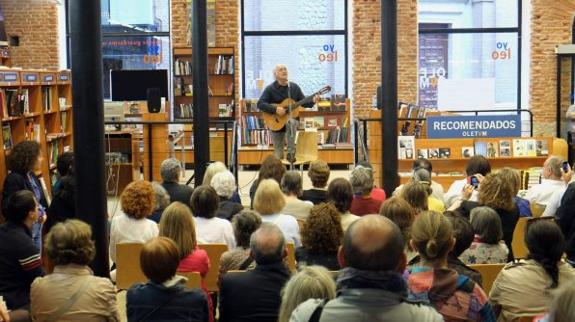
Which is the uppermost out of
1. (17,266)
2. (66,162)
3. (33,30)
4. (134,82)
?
(33,30)

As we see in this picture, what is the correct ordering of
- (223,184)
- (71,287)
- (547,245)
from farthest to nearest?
(223,184) → (71,287) → (547,245)

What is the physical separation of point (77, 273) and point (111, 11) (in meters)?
13.5

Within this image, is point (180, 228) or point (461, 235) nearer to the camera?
point (461, 235)

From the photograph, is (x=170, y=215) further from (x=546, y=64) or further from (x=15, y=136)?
(x=546, y=64)

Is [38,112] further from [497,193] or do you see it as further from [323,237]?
[323,237]

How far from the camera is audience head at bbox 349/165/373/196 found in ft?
23.2

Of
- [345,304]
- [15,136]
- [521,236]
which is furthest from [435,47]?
[345,304]

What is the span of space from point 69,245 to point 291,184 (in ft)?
9.52

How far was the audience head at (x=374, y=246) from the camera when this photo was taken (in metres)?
2.67

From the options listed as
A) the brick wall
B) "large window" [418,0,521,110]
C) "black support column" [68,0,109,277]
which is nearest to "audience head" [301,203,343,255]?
"black support column" [68,0,109,277]

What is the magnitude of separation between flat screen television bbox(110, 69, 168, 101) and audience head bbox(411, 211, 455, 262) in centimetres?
1280

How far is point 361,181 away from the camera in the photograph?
7074 millimetres

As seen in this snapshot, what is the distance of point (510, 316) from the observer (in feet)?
13.8

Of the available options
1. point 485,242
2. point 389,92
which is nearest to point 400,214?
point 485,242
